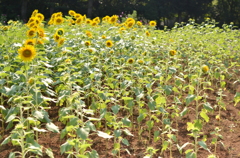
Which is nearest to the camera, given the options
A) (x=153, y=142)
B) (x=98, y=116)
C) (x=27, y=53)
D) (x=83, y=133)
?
(x=83, y=133)

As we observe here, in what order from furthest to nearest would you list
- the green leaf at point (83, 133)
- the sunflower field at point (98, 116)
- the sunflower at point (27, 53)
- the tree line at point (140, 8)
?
the tree line at point (140, 8) → the sunflower at point (27, 53) → the sunflower field at point (98, 116) → the green leaf at point (83, 133)

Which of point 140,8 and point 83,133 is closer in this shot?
point 83,133

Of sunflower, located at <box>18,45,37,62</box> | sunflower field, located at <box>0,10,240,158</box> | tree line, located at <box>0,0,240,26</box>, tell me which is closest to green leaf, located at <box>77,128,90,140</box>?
sunflower field, located at <box>0,10,240,158</box>

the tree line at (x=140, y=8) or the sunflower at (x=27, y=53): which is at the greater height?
the tree line at (x=140, y=8)

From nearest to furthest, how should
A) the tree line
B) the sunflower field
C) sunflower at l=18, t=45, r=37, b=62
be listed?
the sunflower field → sunflower at l=18, t=45, r=37, b=62 → the tree line

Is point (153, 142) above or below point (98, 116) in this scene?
below

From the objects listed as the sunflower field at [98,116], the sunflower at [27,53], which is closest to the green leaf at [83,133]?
the sunflower field at [98,116]

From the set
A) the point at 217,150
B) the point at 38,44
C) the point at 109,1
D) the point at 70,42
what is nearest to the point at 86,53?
the point at 70,42

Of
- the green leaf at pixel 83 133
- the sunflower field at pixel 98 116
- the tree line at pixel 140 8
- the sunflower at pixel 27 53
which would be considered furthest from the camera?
the tree line at pixel 140 8

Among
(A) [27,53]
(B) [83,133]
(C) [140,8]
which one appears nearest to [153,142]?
(B) [83,133]

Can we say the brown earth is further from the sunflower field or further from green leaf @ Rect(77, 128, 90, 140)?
green leaf @ Rect(77, 128, 90, 140)

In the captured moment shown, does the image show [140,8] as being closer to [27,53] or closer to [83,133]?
[27,53]

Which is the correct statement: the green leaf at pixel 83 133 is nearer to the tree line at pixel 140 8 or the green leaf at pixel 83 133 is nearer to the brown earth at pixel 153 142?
the brown earth at pixel 153 142

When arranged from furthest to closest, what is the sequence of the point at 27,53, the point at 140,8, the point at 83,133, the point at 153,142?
1. the point at 140,8
2. the point at 153,142
3. the point at 27,53
4. the point at 83,133
